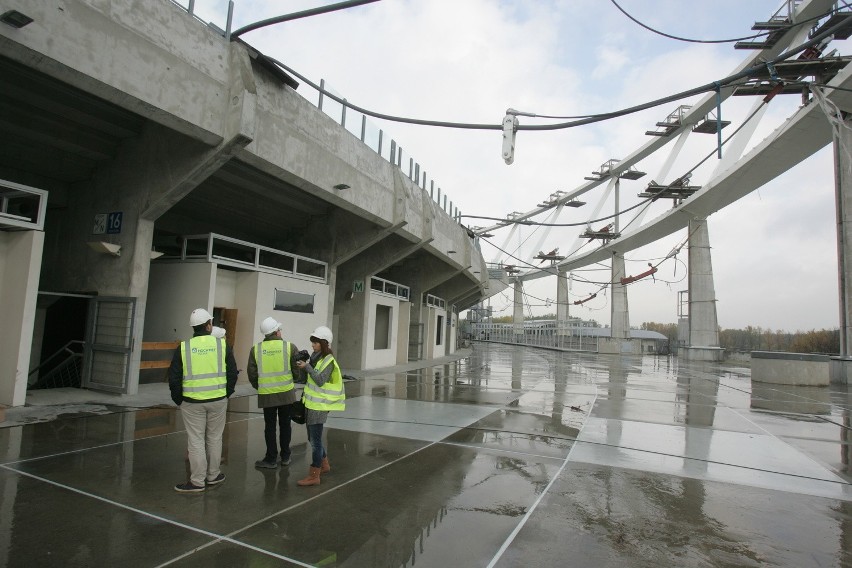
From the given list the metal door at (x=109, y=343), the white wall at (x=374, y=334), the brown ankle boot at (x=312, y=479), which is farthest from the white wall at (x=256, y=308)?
the brown ankle boot at (x=312, y=479)

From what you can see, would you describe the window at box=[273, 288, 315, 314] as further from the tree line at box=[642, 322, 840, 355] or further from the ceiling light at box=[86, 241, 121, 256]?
the tree line at box=[642, 322, 840, 355]

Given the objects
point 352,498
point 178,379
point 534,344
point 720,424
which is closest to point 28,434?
point 178,379

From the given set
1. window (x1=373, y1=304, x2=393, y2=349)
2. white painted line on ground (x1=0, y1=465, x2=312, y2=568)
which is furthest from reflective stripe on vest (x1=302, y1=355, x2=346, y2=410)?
Result: window (x1=373, y1=304, x2=393, y2=349)

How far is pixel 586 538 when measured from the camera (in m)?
4.12

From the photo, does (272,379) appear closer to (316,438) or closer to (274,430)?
(274,430)

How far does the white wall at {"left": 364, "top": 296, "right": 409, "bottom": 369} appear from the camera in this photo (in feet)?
67.3

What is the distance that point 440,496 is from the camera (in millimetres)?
5062

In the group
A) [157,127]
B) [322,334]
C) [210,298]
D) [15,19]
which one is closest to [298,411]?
[322,334]

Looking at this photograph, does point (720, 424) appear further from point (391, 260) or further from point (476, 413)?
point (391, 260)

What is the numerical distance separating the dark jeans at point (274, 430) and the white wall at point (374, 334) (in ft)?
46.6

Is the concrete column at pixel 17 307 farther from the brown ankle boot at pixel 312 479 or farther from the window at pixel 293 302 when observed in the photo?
the brown ankle boot at pixel 312 479

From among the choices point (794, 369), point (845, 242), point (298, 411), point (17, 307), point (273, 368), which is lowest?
point (298, 411)

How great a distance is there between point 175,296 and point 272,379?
859 centimetres

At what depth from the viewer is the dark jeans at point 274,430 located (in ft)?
18.8
